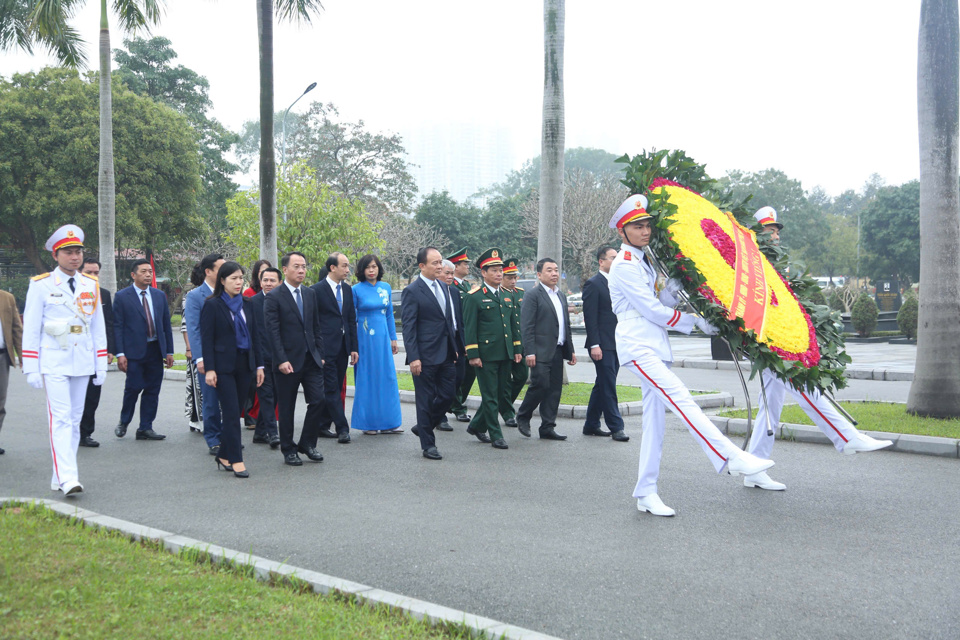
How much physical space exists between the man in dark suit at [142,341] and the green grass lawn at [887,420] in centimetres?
664

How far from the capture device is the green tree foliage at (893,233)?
53.2 meters

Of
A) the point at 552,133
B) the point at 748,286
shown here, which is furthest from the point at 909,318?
the point at 748,286

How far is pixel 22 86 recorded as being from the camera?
37281 mm

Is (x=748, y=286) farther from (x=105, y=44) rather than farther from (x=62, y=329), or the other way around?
(x=105, y=44)

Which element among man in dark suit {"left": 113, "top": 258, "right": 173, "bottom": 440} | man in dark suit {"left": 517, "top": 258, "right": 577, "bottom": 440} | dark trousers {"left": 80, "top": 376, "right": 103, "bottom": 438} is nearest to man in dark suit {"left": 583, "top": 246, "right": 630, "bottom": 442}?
man in dark suit {"left": 517, "top": 258, "right": 577, "bottom": 440}

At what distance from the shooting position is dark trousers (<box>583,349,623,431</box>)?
9.34 meters

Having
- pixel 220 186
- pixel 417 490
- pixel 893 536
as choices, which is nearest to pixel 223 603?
pixel 417 490

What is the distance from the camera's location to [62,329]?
22.9 feet

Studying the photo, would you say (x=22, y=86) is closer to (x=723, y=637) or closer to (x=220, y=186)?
(x=220, y=186)

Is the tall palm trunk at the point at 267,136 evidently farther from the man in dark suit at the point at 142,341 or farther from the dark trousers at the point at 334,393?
the dark trousers at the point at 334,393

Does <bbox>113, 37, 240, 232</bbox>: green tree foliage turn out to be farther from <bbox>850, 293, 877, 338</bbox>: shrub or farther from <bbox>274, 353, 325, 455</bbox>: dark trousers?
<bbox>274, 353, 325, 455</bbox>: dark trousers

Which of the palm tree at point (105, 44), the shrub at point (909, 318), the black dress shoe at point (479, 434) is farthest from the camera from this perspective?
the shrub at point (909, 318)

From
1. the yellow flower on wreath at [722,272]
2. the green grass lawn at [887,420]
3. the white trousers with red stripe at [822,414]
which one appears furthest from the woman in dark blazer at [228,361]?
the green grass lawn at [887,420]

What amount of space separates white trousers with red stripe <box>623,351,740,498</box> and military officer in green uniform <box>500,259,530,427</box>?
340 cm
